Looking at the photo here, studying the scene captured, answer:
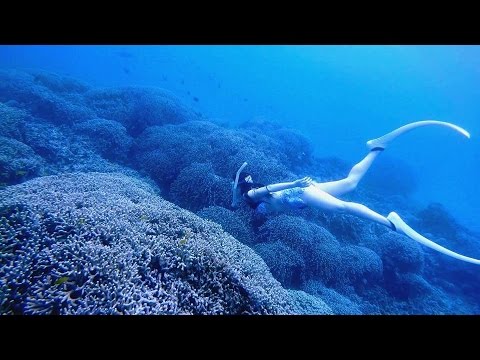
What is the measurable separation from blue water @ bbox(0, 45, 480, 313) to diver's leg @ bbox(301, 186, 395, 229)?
1.92 metres

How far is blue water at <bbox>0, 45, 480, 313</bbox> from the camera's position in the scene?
828 centimetres

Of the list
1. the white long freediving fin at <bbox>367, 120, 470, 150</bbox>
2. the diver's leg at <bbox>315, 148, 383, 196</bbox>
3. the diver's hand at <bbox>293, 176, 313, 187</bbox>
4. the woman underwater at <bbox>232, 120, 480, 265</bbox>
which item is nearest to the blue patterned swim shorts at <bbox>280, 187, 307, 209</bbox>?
the woman underwater at <bbox>232, 120, 480, 265</bbox>

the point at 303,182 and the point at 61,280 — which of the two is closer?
the point at 61,280

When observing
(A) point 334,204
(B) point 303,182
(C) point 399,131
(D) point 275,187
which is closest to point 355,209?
(A) point 334,204

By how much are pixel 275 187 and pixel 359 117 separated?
97.8 m

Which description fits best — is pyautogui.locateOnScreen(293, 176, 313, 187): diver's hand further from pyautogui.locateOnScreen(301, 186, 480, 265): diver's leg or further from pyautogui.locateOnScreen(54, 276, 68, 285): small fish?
pyautogui.locateOnScreen(54, 276, 68, 285): small fish

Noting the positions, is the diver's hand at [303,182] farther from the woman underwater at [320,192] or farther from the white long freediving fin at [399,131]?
the white long freediving fin at [399,131]

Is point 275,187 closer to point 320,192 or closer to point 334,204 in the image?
point 320,192

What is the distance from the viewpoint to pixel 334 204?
5.23 m

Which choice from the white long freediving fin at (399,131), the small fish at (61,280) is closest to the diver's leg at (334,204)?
the white long freediving fin at (399,131)

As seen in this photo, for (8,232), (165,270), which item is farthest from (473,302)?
(8,232)

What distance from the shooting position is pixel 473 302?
417 inches

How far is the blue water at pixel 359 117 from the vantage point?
828 centimetres
